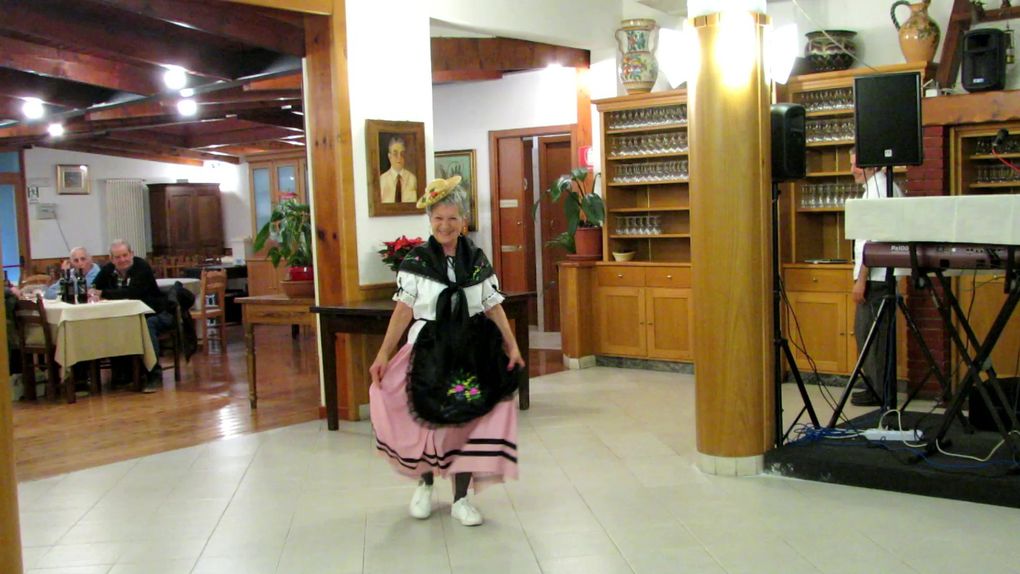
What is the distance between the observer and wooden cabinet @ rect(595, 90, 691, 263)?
7.87 metres

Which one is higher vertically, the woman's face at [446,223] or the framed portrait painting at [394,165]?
the framed portrait painting at [394,165]

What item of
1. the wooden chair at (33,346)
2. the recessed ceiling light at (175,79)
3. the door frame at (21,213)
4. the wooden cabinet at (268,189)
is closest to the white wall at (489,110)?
the recessed ceiling light at (175,79)

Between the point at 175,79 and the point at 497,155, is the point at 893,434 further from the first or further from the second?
the point at 175,79

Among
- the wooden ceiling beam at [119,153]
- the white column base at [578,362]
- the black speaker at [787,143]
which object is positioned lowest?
the white column base at [578,362]

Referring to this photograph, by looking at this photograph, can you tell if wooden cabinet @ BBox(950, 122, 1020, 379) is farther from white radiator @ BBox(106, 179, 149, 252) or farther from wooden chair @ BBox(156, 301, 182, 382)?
white radiator @ BBox(106, 179, 149, 252)

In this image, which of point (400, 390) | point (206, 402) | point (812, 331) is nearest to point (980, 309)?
point (812, 331)

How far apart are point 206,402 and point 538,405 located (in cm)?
255

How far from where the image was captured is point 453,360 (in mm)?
3967

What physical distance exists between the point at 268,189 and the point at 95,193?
268 centimetres

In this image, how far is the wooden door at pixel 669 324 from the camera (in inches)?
302

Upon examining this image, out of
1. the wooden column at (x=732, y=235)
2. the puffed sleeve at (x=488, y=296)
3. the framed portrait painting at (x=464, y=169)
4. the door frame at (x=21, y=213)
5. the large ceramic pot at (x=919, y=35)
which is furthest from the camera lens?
the door frame at (x=21, y=213)

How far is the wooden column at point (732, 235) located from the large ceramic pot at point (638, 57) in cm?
341

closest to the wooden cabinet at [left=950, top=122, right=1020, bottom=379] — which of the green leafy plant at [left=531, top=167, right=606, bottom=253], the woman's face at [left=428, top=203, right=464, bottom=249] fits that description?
the green leafy plant at [left=531, top=167, right=606, bottom=253]

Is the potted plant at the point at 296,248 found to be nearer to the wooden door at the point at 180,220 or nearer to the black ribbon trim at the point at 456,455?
the black ribbon trim at the point at 456,455
